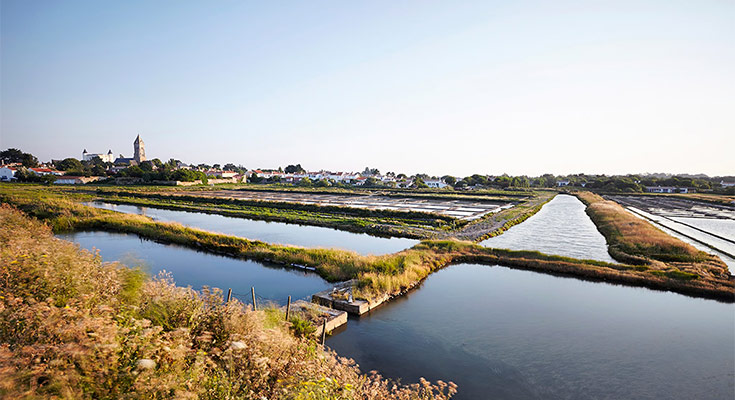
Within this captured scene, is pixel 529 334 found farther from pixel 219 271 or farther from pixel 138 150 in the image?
pixel 138 150

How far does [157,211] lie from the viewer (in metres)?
38.7

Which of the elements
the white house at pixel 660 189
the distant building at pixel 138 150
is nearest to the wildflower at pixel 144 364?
the white house at pixel 660 189

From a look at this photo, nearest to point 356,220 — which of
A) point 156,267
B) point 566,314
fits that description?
point 156,267

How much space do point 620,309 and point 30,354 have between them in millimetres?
16409

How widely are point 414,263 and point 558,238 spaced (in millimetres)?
15605

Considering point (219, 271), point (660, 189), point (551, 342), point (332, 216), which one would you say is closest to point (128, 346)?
point (551, 342)

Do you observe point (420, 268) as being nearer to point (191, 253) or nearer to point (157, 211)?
point (191, 253)

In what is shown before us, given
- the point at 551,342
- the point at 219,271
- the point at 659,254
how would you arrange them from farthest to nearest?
the point at 659,254 → the point at 219,271 → the point at 551,342

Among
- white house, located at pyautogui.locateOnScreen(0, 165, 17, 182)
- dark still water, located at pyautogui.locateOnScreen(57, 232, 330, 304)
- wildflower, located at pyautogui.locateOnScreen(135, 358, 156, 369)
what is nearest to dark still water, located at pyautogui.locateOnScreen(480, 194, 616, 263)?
dark still water, located at pyautogui.locateOnScreen(57, 232, 330, 304)

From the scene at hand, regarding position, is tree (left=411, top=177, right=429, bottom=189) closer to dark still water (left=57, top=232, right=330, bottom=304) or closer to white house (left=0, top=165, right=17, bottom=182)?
dark still water (left=57, top=232, right=330, bottom=304)

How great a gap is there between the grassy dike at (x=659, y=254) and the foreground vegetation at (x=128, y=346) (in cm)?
1836

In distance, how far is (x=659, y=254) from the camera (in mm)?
19812

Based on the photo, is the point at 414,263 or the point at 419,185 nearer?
the point at 414,263

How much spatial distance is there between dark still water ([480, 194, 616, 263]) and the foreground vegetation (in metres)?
19.4
